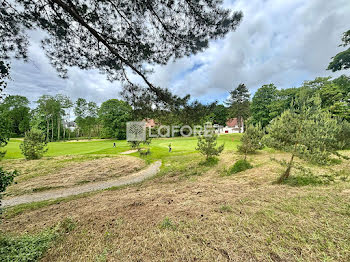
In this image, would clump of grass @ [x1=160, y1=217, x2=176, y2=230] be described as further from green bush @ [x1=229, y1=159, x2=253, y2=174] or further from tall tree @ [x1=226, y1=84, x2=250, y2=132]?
tall tree @ [x1=226, y1=84, x2=250, y2=132]

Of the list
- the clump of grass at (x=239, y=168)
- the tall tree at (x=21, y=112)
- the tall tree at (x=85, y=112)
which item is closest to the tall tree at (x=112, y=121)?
Answer: the tall tree at (x=85, y=112)

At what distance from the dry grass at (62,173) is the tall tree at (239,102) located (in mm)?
31585

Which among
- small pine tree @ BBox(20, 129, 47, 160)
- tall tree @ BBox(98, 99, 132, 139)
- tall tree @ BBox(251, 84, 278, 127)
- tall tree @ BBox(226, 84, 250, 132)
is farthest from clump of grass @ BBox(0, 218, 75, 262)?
tall tree @ BBox(226, 84, 250, 132)

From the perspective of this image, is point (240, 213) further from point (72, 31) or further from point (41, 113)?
point (41, 113)

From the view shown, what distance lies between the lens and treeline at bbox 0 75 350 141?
466cm

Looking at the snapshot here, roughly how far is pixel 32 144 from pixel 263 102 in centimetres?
3789

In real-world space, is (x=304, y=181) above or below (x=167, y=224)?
below

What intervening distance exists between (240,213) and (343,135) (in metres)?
11.7

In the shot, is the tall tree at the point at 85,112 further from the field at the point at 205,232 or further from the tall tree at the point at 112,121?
the field at the point at 205,232

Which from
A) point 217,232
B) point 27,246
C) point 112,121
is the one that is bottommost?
point 27,246

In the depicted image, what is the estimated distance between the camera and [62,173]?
954cm

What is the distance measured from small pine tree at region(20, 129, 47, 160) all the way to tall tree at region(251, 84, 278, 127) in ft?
117

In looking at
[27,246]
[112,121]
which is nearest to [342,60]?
[27,246]

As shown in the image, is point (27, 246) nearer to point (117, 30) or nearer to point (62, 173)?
point (117, 30)
